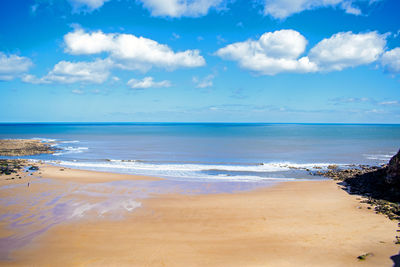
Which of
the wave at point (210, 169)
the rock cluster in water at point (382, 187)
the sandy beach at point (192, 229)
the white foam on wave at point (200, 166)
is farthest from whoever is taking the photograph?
the white foam on wave at point (200, 166)

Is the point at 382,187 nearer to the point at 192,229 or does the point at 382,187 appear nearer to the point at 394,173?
the point at 394,173

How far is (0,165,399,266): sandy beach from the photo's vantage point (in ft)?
33.7

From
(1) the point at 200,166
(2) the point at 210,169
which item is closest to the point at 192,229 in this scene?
(2) the point at 210,169

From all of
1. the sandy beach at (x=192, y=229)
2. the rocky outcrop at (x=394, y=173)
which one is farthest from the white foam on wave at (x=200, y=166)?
the rocky outcrop at (x=394, y=173)

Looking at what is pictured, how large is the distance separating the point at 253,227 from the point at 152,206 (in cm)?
702

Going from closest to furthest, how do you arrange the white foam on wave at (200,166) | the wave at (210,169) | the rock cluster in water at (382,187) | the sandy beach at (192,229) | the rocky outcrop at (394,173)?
the sandy beach at (192,229) → the rock cluster in water at (382,187) → the rocky outcrop at (394,173) → the wave at (210,169) → the white foam on wave at (200,166)

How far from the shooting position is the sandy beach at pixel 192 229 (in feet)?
33.7

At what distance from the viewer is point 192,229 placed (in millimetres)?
13062

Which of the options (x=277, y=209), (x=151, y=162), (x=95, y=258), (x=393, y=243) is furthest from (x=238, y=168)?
(x=95, y=258)

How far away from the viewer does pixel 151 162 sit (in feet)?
119

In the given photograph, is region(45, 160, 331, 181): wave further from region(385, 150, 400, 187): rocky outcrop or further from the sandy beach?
region(385, 150, 400, 187): rocky outcrop

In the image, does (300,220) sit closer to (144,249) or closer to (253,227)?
(253,227)

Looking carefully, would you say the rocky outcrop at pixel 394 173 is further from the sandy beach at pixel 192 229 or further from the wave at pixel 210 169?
the wave at pixel 210 169

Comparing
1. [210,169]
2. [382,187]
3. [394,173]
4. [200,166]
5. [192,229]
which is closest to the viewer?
[192,229]
